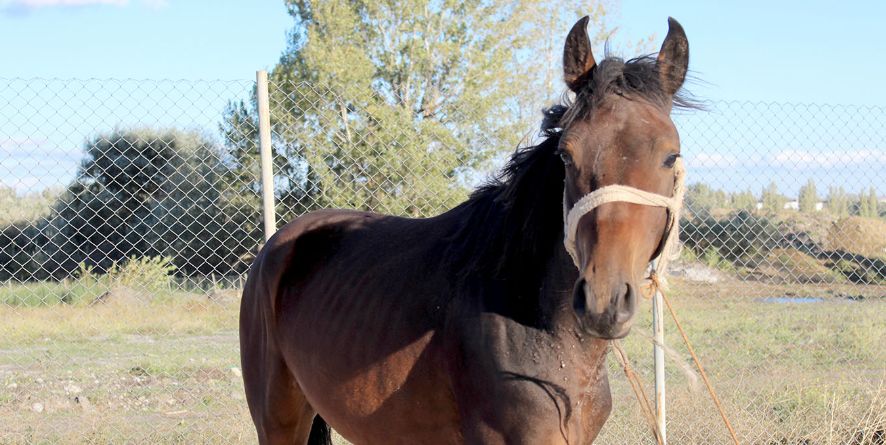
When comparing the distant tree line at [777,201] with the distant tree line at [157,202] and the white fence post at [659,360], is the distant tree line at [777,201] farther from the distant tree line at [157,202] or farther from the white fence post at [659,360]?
the distant tree line at [157,202]

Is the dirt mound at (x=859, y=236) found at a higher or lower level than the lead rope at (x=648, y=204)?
lower

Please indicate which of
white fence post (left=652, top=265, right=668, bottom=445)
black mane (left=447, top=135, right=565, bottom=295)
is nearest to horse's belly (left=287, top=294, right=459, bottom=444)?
black mane (left=447, top=135, right=565, bottom=295)

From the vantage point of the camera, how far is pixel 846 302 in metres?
6.77

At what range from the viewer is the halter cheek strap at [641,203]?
184cm

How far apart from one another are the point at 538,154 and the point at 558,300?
1.41 ft

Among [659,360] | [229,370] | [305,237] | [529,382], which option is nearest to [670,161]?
[529,382]

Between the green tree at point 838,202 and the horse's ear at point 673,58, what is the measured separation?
11.9 feet

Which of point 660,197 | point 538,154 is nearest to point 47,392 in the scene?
point 538,154

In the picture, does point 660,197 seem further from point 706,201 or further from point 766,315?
point 766,315

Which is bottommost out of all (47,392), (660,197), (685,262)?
(47,392)

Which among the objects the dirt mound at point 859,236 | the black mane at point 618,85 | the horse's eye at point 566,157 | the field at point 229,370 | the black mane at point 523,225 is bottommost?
the field at point 229,370

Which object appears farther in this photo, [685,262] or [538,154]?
[685,262]

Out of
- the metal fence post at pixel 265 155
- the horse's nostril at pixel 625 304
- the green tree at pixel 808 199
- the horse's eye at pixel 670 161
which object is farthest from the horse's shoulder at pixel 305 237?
the green tree at pixel 808 199

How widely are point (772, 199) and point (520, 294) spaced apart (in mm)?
4269
